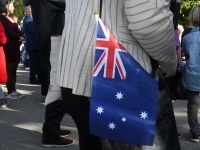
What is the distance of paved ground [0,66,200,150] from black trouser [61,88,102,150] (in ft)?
6.83

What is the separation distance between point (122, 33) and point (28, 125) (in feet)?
11.6

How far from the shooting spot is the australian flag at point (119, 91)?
67.6 inches

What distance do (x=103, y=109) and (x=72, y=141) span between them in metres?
2.60

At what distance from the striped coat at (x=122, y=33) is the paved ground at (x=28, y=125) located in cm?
247

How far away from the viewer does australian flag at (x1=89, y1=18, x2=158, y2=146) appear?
172 cm

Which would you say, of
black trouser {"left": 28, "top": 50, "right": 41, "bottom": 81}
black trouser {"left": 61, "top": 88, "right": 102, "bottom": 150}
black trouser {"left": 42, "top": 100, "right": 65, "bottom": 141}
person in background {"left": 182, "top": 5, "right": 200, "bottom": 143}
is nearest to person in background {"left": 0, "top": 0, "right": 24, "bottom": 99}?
black trouser {"left": 28, "top": 50, "right": 41, "bottom": 81}

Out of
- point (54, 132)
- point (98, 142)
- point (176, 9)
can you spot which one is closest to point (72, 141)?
point (54, 132)

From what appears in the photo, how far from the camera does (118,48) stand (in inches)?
67.8

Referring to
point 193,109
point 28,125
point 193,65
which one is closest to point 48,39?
point 28,125

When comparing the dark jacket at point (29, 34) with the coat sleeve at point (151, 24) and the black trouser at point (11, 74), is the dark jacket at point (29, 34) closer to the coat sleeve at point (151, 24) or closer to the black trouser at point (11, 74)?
the black trouser at point (11, 74)

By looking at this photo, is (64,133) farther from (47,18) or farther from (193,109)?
(193,109)

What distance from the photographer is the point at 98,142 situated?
2113mm

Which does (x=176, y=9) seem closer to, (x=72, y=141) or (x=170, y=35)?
(x=170, y=35)

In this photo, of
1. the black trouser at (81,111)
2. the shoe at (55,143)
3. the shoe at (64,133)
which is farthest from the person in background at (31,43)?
the black trouser at (81,111)
